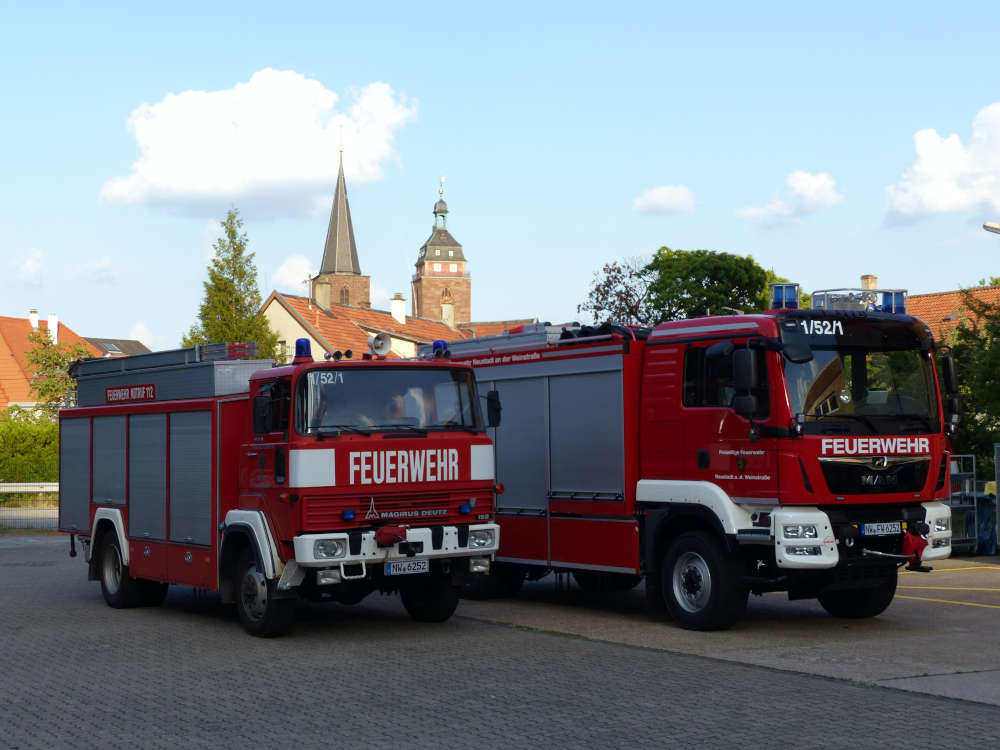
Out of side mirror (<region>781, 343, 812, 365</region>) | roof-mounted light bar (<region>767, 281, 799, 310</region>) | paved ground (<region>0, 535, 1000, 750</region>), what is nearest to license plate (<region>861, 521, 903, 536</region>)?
paved ground (<region>0, 535, 1000, 750</region>)

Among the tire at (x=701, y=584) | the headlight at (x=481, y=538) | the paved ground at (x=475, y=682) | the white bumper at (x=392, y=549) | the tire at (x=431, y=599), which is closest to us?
the paved ground at (x=475, y=682)

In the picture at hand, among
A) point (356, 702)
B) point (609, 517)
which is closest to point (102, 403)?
point (609, 517)

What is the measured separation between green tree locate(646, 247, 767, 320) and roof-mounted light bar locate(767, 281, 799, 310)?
→ 42514 mm

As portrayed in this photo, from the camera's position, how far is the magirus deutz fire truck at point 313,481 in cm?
1103

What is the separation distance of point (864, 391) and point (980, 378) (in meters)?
11.2

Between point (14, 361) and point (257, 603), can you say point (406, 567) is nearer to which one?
point (257, 603)

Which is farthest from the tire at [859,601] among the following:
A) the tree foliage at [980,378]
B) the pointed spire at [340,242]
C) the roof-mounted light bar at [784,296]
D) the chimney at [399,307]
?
the pointed spire at [340,242]

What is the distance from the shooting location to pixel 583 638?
37.7 feet

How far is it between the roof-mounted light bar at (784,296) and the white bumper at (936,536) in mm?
2266

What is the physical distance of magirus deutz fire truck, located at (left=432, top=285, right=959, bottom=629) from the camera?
36.1ft

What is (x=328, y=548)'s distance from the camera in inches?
428

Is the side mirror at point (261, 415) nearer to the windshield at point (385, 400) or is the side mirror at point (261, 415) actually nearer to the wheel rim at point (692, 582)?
the windshield at point (385, 400)

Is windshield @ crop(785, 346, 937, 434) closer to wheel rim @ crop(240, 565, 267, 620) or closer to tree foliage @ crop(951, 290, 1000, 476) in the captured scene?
wheel rim @ crop(240, 565, 267, 620)

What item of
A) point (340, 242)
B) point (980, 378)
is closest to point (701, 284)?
point (980, 378)
